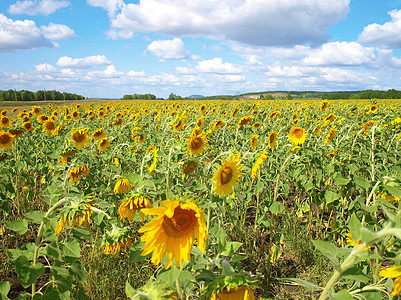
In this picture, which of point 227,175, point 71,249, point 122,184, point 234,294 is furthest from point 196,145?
point 234,294

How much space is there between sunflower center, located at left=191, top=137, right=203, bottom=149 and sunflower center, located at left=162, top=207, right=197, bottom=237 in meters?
1.95

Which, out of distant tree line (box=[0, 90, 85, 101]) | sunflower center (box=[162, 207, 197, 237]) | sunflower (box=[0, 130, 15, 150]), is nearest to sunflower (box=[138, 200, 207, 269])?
sunflower center (box=[162, 207, 197, 237])

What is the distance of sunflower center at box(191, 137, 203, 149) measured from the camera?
319cm

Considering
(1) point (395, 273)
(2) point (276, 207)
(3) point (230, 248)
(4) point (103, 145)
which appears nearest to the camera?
(1) point (395, 273)

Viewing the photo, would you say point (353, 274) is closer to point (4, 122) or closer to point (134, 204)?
point (134, 204)

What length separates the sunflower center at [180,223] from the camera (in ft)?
4.08

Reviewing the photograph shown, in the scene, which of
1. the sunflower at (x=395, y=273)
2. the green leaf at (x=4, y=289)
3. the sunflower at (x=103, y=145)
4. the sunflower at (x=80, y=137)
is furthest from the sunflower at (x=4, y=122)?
the sunflower at (x=395, y=273)

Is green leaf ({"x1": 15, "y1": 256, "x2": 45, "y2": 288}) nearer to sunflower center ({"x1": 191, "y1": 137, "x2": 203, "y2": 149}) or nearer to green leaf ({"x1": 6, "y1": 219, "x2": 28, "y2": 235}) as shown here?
green leaf ({"x1": 6, "y1": 219, "x2": 28, "y2": 235})

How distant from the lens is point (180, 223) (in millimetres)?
1248

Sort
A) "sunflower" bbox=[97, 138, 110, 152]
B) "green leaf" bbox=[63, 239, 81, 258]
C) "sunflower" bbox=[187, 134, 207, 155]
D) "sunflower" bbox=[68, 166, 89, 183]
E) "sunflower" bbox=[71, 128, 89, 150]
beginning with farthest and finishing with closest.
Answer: "sunflower" bbox=[97, 138, 110, 152] → "sunflower" bbox=[71, 128, 89, 150] → "sunflower" bbox=[187, 134, 207, 155] → "sunflower" bbox=[68, 166, 89, 183] → "green leaf" bbox=[63, 239, 81, 258]

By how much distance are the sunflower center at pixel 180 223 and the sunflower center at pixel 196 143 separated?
1.95 meters

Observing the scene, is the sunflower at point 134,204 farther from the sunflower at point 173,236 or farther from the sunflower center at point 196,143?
the sunflower center at point 196,143

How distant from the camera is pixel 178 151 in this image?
227cm

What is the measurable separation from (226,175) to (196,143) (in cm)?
123
